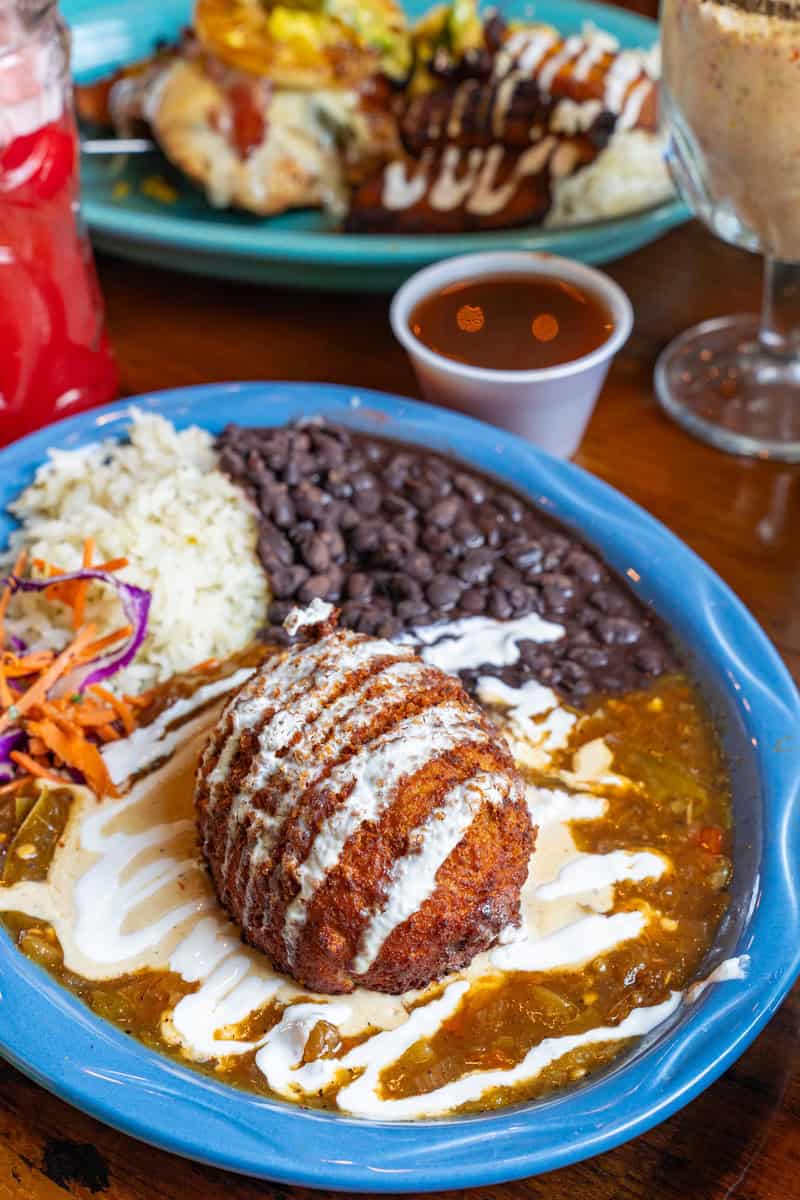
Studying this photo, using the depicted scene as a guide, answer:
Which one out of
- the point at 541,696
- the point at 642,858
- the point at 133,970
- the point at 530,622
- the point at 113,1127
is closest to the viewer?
the point at 113,1127

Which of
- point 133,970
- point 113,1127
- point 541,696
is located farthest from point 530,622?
point 113,1127

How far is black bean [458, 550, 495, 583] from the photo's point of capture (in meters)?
2.45

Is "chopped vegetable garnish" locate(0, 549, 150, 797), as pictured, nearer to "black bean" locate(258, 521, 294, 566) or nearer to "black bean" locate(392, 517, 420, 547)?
"black bean" locate(258, 521, 294, 566)

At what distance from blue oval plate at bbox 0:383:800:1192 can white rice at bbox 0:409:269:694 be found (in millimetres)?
748

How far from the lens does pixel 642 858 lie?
1.93 m

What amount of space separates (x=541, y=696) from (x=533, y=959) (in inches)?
22.2

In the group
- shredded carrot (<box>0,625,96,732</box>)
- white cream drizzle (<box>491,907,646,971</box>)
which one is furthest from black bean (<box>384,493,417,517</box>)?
white cream drizzle (<box>491,907,646,971</box>)

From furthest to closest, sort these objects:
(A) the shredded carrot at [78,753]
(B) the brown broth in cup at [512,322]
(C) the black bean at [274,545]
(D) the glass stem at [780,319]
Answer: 1. (D) the glass stem at [780,319]
2. (B) the brown broth in cup at [512,322]
3. (C) the black bean at [274,545]
4. (A) the shredded carrot at [78,753]

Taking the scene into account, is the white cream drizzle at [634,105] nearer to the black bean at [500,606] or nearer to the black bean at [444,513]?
the black bean at [444,513]

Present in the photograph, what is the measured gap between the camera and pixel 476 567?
2.46 meters

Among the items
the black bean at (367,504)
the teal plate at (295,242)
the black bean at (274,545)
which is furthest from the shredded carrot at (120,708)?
the teal plate at (295,242)

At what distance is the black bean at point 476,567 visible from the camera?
2453 millimetres

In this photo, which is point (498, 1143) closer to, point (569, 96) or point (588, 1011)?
point (588, 1011)

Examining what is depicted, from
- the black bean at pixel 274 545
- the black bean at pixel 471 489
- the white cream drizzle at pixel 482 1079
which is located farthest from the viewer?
the black bean at pixel 471 489
